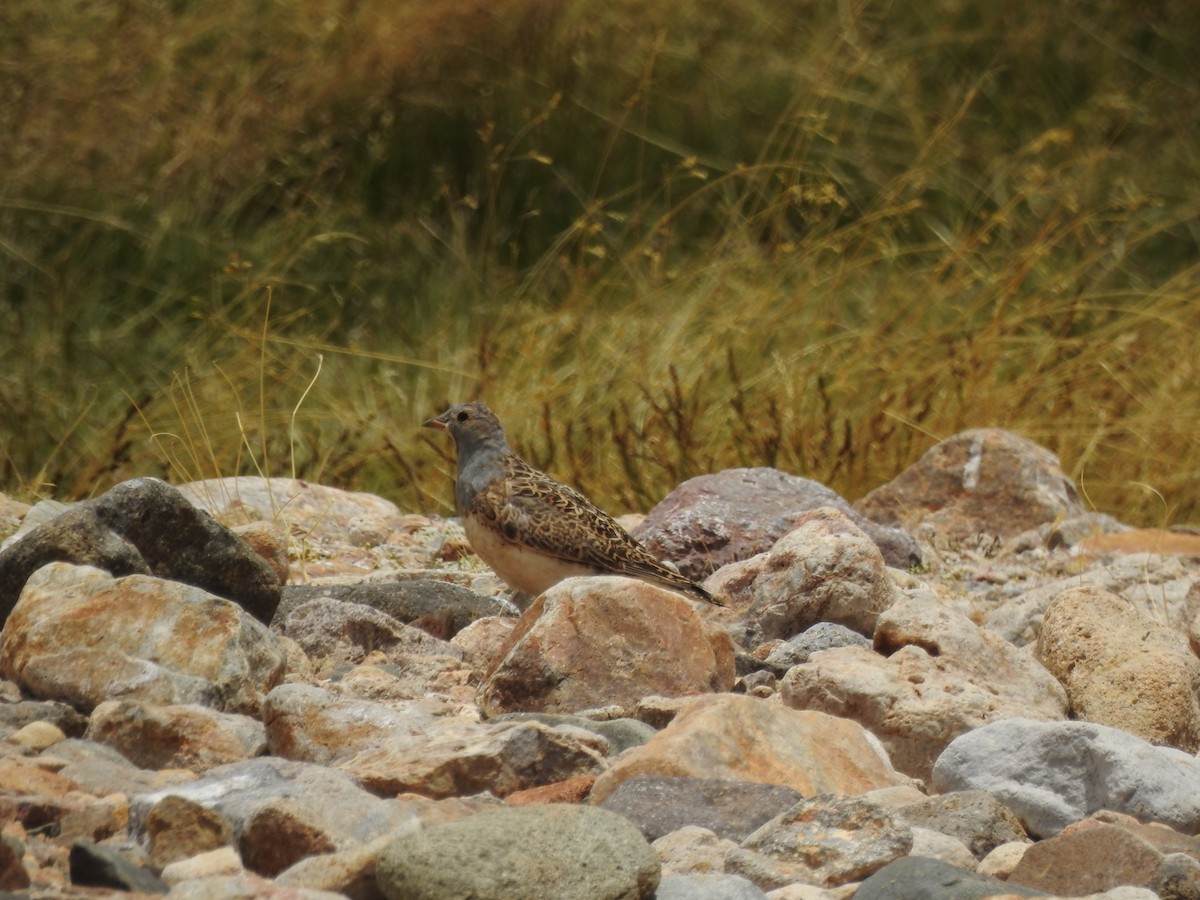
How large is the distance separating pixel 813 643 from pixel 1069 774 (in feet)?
3.60

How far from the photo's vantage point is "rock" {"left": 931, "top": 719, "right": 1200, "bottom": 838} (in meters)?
3.43

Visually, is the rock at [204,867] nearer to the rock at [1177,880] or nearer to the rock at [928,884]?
the rock at [928,884]

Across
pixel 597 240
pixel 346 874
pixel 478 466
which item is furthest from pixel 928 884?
pixel 597 240

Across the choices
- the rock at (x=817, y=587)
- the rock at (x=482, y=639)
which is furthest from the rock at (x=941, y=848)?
the rock at (x=817, y=587)

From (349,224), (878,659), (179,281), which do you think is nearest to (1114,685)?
(878,659)

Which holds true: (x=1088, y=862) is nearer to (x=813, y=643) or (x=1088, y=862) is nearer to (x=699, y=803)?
(x=699, y=803)

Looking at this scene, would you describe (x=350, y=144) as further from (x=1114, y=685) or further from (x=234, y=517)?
(x=1114, y=685)

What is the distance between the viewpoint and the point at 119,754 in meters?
3.43

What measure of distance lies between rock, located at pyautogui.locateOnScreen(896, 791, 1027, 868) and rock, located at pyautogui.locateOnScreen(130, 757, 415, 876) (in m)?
0.84

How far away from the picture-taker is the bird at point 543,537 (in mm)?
4926

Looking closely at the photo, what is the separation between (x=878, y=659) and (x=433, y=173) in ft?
22.5

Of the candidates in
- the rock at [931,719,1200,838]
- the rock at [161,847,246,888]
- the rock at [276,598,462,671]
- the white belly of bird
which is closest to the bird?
the white belly of bird

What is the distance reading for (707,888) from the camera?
9.09 feet

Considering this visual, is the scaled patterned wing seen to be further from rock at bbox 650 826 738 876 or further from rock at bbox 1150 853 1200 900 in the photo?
rock at bbox 1150 853 1200 900
